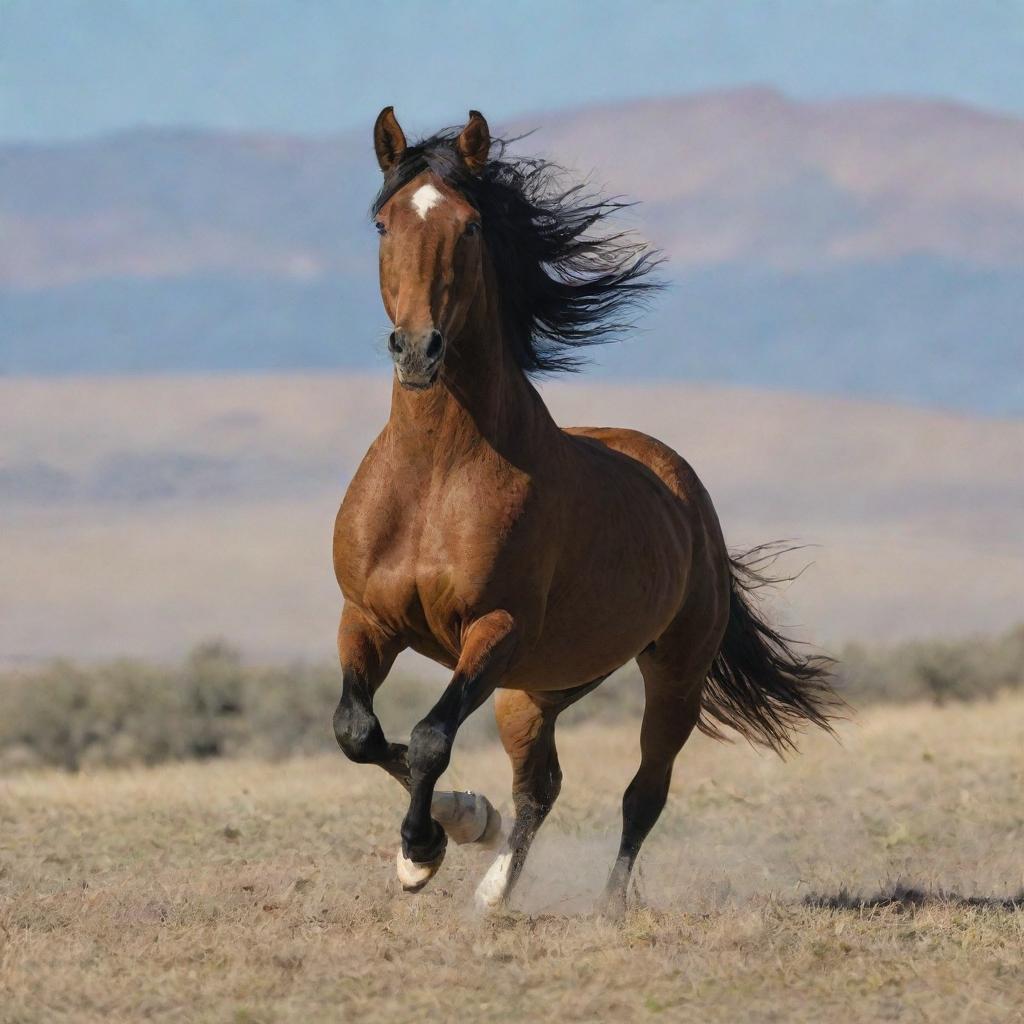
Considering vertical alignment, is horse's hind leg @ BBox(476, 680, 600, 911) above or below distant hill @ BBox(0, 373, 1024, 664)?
below

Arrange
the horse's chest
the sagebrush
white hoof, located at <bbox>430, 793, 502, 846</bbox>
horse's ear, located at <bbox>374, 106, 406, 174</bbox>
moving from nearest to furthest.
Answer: the horse's chest < horse's ear, located at <bbox>374, 106, 406, 174</bbox> < white hoof, located at <bbox>430, 793, 502, 846</bbox> < the sagebrush

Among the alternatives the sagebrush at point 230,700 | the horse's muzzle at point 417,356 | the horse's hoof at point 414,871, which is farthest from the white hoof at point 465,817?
the sagebrush at point 230,700

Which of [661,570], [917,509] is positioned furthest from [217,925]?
[917,509]

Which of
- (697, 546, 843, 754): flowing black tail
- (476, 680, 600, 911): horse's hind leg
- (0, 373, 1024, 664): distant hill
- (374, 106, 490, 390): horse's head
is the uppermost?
(0, 373, 1024, 664): distant hill

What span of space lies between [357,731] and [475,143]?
7.44 feet

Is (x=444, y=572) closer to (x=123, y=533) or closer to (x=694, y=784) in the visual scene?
(x=694, y=784)

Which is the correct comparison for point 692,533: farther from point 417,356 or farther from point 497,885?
point 417,356

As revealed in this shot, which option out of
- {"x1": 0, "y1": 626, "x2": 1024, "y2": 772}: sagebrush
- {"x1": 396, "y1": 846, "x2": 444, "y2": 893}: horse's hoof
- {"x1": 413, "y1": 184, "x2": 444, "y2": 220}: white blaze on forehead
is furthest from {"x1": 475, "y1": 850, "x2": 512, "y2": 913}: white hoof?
{"x1": 0, "y1": 626, "x2": 1024, "y2": 772}: sagebrush

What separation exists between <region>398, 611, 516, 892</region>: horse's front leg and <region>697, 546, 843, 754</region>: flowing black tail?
9.50ft

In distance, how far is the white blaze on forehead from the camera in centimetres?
643

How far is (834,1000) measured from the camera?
564 centimetres

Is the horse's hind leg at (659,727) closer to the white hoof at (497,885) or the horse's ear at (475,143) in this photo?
the white hoof at (497,885)

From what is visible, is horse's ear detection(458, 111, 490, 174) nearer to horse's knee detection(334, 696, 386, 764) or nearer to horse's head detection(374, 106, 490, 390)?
horse's head detection(374, 106, 490, 390)

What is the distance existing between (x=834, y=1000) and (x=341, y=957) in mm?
1646
